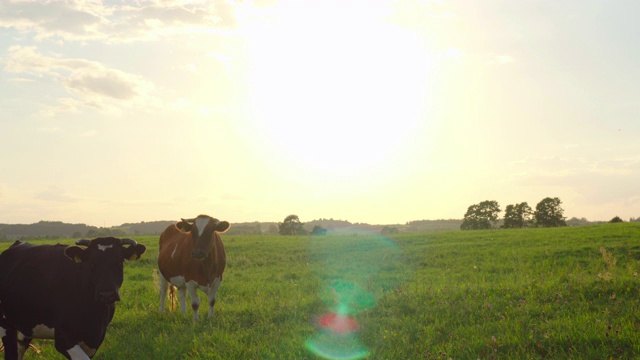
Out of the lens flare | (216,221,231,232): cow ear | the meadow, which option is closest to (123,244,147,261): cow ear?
the meadow

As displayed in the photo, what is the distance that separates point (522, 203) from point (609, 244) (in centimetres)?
4841

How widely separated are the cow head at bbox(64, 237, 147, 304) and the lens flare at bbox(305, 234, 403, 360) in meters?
3.25

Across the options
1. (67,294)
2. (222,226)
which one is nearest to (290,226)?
(222,226)

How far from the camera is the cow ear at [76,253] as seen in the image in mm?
7113

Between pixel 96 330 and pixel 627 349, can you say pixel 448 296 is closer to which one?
pixel 627 349

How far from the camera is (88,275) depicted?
7340 millimetres

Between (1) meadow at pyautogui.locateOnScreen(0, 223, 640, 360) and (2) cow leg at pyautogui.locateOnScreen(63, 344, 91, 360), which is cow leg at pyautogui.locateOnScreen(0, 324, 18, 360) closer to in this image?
(1) meadow at pyautogui.locateOnScreen(0, 223, 640, 360)

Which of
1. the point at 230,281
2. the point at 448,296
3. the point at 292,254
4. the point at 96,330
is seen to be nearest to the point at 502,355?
the point at 448,296

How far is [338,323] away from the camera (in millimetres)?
10453

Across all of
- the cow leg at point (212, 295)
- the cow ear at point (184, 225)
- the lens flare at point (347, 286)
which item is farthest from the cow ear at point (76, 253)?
the cow leg at point (212, 295)

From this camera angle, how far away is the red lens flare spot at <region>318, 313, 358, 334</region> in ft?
32.3

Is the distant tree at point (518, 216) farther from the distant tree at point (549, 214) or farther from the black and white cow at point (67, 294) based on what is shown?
the black and white cow at point (67, 294)

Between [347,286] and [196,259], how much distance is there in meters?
6.49

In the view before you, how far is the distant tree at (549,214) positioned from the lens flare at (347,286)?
38583 millimetres
